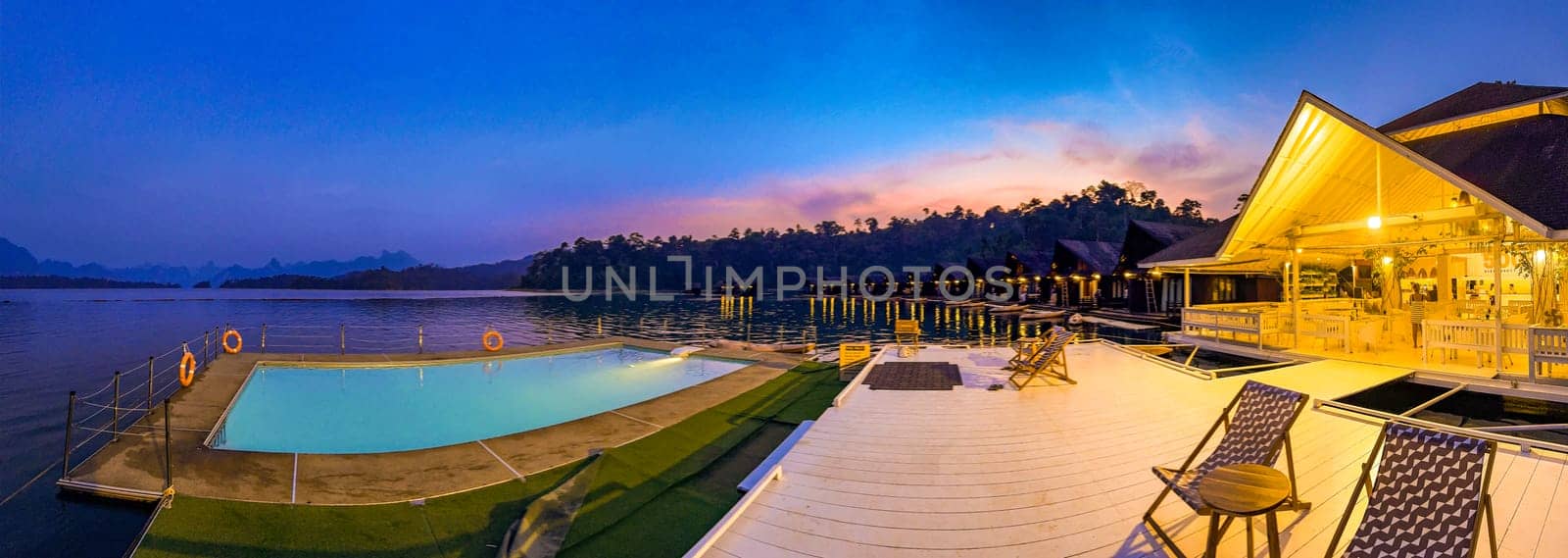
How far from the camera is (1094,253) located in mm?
37312

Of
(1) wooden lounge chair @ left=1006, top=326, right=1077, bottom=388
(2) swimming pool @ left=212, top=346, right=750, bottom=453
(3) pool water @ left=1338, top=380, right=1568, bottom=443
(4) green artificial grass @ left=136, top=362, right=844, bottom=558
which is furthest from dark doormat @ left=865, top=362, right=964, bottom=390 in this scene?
(2) swimming pool @ left=212, top=346, right=750, bottom=453

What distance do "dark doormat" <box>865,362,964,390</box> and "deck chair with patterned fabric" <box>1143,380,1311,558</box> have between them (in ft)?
12.2

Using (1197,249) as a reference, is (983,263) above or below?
above

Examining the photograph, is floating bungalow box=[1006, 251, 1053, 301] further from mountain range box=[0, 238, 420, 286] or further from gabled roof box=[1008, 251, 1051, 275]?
mountain range box=[0, 238, 420, 286]

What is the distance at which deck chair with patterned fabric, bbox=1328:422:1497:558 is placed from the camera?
87.5 inches

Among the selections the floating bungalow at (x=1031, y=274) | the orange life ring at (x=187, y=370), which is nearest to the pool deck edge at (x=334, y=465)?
the orange life ring at (x=187, y=370)

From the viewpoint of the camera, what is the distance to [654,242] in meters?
126

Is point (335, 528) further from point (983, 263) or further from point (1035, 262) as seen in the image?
point (983, 263)

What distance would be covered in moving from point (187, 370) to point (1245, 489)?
1498 centimetres

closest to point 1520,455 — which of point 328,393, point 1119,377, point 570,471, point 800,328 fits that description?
point 1119,377

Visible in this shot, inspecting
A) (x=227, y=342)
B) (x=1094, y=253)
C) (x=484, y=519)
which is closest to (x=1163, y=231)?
(x=1094, y=253)

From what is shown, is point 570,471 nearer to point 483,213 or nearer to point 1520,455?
point 1520,455

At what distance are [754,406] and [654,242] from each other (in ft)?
402

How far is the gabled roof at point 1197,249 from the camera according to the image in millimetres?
11625
